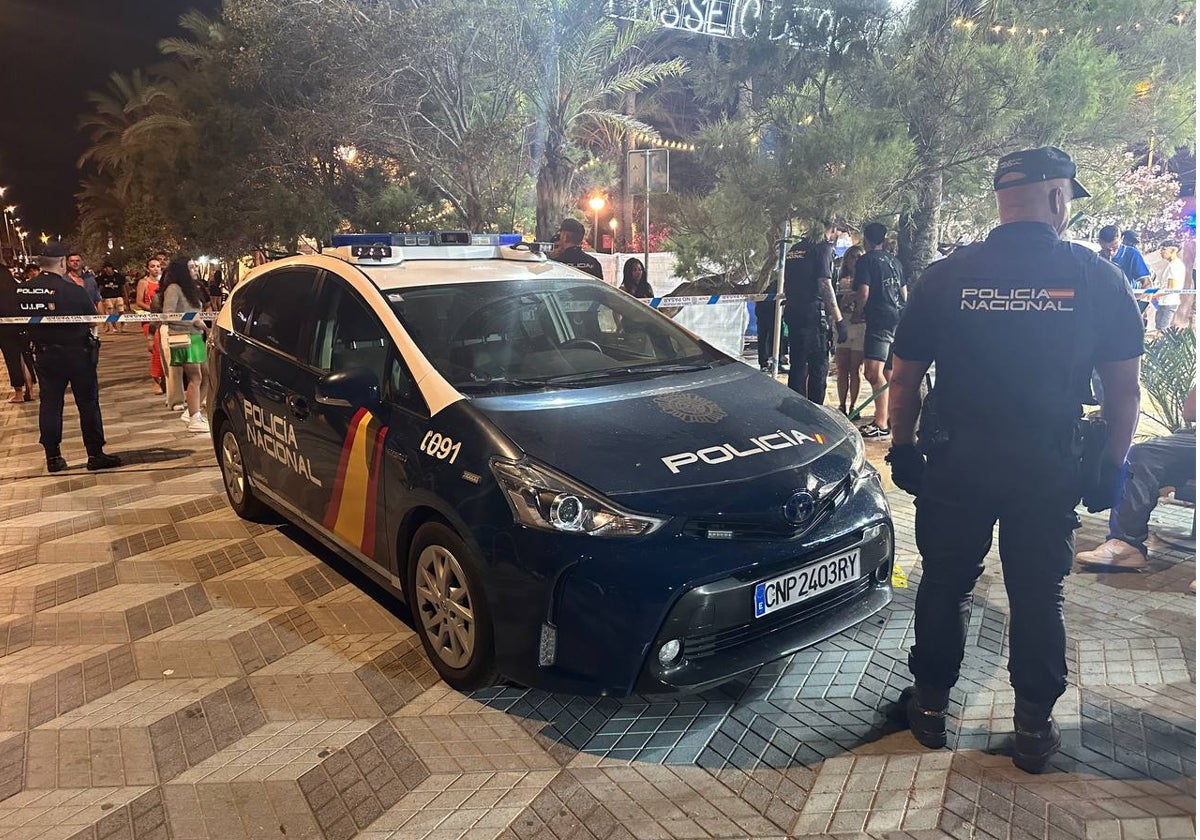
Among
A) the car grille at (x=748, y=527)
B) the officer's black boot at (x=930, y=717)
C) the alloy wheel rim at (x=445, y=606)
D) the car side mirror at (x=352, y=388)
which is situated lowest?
the officer's black boot at (x=930, y=717)

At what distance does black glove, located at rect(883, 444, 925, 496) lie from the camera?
2775 millimetres

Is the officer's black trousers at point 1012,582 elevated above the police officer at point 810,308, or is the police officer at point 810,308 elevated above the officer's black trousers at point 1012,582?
the police officer at point 810,308

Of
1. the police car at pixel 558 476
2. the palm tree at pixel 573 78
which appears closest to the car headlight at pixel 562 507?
the police car at pixel 558 476

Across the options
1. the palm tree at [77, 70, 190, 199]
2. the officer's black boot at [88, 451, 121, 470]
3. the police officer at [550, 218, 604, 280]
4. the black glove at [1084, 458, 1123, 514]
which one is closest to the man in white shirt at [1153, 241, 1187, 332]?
the police officer at [550, 218, 604, 280]

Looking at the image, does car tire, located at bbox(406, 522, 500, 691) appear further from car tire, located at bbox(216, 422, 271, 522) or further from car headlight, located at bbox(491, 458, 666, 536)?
car tire, located at bbox(216, 422, 271, 522)

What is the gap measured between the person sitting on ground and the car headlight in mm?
2798

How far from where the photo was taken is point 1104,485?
2.59 meters

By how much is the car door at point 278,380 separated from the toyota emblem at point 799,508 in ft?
7.41

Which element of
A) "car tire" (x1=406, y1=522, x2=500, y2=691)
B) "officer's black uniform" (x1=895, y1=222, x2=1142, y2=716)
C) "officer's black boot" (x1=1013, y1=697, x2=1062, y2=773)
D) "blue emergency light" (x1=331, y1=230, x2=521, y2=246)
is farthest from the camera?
"blue emergency light" (x1=331, y1=230, x2=521, y2=246)

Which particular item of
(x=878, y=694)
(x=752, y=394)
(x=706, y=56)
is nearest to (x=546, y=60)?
(x=706, y=56)

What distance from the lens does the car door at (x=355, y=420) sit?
347 cm

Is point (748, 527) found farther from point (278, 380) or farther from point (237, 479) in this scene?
point (237, 479)

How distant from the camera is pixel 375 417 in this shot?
354 centimetres

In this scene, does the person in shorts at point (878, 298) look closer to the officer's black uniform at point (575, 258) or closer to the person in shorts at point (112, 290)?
the officer's black uniform at point (575, 258)
